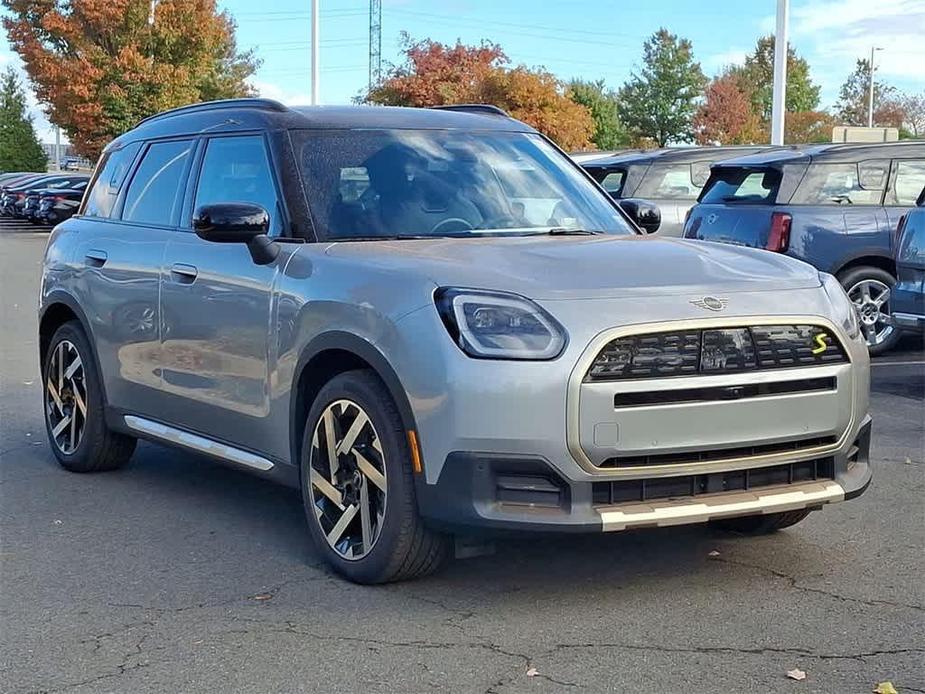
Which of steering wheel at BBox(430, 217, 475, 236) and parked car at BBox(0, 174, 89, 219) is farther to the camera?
parked car at BBox(0, 174, 89, 219)

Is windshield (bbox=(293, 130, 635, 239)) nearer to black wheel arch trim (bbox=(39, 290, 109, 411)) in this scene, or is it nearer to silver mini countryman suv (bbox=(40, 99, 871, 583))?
silver mini countryman suv (bbox=(40, 99, 871, 583))

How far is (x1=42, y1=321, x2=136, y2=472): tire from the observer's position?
7016 millimetres

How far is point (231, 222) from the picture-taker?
535 centimetres

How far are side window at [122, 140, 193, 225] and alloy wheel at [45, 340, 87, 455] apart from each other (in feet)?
2.85

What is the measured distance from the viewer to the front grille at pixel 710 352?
176 inches

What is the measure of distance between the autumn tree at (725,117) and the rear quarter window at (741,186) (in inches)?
1989

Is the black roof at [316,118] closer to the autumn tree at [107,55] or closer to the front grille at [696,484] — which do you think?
the front grille at [696,484]

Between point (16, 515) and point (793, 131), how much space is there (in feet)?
198

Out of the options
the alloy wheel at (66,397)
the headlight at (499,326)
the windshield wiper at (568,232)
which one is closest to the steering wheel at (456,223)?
the windshield wiper at (568,232)

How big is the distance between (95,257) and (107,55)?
3615 centimetres

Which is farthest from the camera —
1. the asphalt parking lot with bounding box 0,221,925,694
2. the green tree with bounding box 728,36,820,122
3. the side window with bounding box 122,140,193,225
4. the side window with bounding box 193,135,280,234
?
the green tree with bounding box 728,36,820,122

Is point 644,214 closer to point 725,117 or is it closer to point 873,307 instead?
point 873,307

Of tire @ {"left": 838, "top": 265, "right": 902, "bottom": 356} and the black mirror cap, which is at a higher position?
the black mirror cap

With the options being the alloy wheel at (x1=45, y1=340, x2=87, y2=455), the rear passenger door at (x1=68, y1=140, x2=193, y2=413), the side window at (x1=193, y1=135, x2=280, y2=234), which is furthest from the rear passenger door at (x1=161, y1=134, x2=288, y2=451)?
the alloy wheel at (x1=45, y1=340, x2=87, y2=455)
